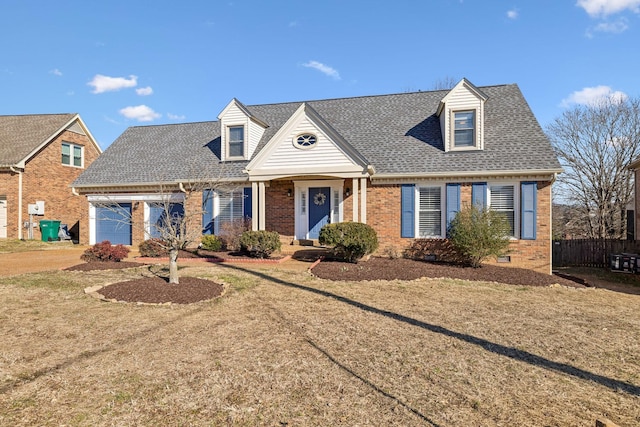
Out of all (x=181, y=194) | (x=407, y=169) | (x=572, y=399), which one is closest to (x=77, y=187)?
(x=181, y=194)

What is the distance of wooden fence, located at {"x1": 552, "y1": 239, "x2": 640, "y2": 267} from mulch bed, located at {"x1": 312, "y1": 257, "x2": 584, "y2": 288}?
4.99 m

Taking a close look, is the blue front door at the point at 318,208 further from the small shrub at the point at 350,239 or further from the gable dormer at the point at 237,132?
the gable dormer at the point at 237,132

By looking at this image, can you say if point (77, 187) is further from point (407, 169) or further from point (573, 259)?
point (573, 259)

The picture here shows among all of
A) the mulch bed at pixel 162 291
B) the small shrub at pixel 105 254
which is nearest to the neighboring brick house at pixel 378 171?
the small shrub at pixel 105 254

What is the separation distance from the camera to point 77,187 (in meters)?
16.5

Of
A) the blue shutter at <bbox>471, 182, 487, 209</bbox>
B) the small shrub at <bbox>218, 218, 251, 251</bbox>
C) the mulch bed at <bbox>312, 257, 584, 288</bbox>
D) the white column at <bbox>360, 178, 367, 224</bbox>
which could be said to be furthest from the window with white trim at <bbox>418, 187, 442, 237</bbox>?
the small shrub at <bbox>218, 218, 251, 251</bbox>

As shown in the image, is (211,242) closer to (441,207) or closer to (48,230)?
(441,207)

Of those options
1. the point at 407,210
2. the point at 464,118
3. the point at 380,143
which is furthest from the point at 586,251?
the point at 380,143

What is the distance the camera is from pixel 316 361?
4363 mm

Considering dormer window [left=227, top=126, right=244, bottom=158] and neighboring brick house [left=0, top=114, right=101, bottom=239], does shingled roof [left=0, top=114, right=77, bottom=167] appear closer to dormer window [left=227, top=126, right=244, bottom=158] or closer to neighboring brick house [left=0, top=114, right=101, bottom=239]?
neighboring brick house [left=0, top=114, right=101, bottom=239]

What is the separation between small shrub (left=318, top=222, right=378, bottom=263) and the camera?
10977 millimetres

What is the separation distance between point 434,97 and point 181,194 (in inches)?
470

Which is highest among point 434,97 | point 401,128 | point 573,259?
point 434,97

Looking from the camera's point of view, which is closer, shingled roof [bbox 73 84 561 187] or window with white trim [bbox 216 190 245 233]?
shingled roof [bbox 73 84 561 187]
